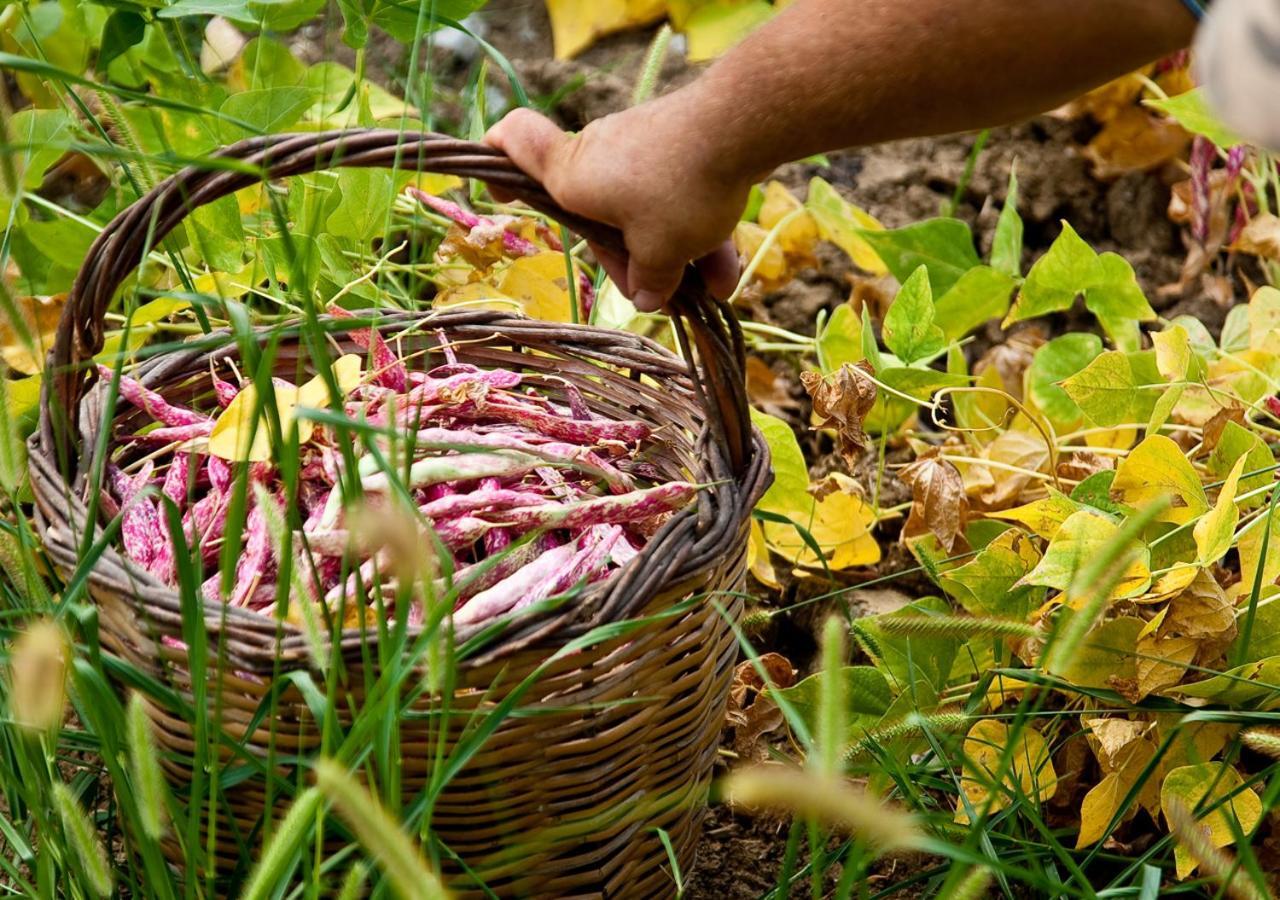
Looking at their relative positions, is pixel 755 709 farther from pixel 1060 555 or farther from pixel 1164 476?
pixel 1164 476

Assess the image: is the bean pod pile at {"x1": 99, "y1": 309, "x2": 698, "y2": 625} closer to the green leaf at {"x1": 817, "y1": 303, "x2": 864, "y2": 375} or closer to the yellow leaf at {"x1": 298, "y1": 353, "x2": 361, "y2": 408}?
the yellow leaf at {"x1": 298, "y1": 353, "x2": 361, "y2": 408}

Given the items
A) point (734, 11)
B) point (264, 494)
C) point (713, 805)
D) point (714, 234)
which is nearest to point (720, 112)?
point (714, 234)

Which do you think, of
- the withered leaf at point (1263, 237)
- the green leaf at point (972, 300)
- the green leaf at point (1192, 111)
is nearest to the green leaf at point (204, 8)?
the green leaf at point (972, 300)

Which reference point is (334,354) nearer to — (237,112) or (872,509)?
(237,112)

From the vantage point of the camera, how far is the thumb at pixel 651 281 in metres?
0.94

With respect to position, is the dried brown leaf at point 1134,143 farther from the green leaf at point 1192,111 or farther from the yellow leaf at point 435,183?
the yellow leaf at point 435,183

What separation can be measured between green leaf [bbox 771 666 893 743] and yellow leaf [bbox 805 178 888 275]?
2.14 feet

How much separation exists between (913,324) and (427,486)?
0.55 meters

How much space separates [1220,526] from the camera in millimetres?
1107

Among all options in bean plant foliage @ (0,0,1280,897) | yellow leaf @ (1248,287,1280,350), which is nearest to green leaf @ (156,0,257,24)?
bean plant foliage @ (0,0,1280,897)

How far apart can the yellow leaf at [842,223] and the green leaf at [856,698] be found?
0.65m

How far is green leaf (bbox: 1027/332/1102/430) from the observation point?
1.52 meters

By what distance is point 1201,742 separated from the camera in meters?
1.15

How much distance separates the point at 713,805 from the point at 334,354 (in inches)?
22.5
